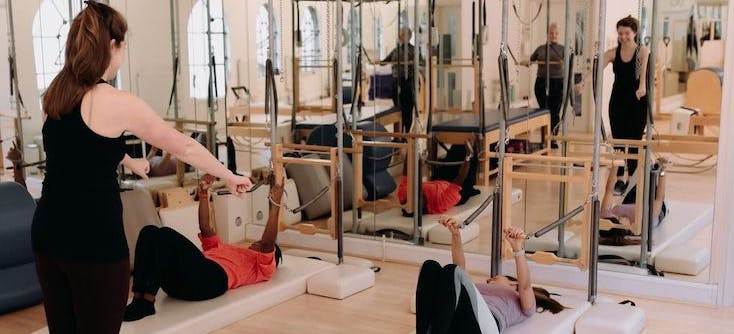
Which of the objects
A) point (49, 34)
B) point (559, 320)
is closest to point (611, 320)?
point (559, 320)

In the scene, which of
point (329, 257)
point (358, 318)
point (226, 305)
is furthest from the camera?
point (329, 257)

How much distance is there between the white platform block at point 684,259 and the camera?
4469mm

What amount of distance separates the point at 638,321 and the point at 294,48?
2920 millimetres

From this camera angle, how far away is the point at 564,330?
370cm

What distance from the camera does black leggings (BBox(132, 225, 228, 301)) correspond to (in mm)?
3904

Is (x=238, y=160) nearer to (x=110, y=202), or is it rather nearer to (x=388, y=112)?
(x=388, y=112)

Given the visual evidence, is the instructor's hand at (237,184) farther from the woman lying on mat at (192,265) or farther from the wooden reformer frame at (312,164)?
the wooden reformer frame at (312,164)

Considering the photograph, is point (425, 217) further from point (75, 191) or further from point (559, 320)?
point (75, 191)

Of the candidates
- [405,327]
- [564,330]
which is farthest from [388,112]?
[564,330]

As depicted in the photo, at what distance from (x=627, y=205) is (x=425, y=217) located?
1349 millimetres

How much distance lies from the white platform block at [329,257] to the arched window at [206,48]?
1.25 meters

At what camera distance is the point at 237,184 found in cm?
239

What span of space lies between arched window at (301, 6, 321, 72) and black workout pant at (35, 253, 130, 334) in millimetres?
3482

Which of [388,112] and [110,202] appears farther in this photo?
[388,112]
